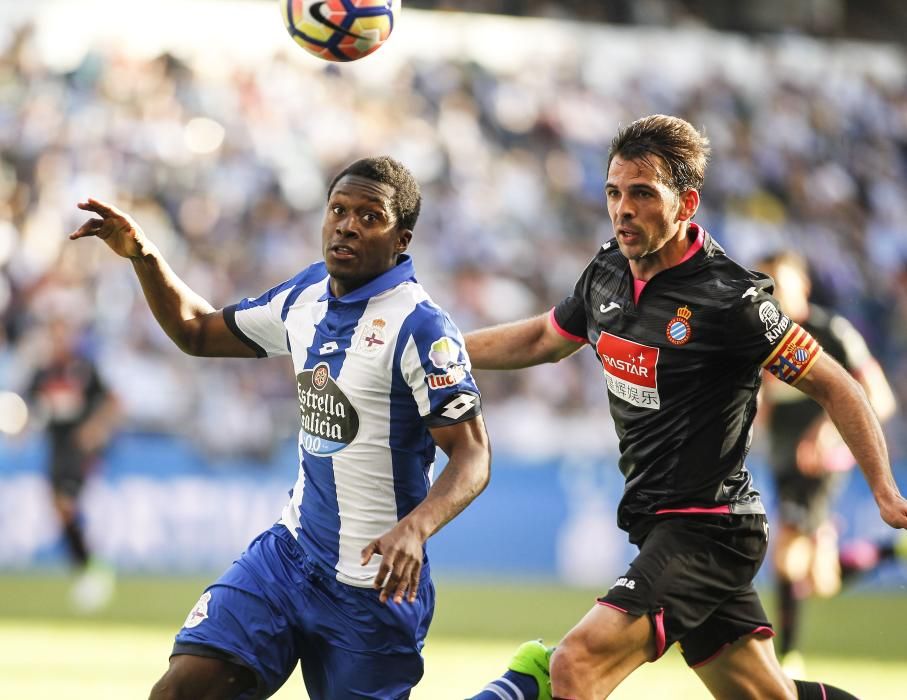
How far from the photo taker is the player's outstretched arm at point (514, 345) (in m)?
5.57

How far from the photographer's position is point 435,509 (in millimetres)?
4273

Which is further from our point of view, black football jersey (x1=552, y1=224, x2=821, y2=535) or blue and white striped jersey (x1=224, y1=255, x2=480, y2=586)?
black football jersey (x1=552, y1=224, x2=821, y2=535)

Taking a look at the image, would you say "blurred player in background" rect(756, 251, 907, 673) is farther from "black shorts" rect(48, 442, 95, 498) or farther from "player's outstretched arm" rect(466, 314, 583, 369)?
"black shorts" rect(48, 442, 95, 498)

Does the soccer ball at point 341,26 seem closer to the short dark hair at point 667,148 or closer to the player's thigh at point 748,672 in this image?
the short dark hair at point 667,148

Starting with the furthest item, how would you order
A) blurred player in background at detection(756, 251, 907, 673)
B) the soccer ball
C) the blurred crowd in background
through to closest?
the blurred crowd in background, blurred player in background at detection(756, 251, 907, 673), the soccer ball

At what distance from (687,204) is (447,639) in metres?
5.97

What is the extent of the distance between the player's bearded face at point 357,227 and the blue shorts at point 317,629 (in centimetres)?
104

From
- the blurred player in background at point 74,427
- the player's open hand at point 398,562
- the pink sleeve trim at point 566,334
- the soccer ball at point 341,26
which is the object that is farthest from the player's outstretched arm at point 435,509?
the blurred player in background at point 74,427

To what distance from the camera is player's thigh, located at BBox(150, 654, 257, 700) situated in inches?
173

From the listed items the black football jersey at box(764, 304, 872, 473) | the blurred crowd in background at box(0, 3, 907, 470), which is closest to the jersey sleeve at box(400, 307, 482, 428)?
the black football jersey at box(764, 304, 872, 473)

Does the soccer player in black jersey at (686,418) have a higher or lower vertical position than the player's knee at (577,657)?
higher

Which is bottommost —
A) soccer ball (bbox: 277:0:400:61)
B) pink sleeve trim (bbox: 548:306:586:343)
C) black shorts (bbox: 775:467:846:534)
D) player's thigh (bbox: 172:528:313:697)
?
player's thigh (bbox: 172:528:313:697)

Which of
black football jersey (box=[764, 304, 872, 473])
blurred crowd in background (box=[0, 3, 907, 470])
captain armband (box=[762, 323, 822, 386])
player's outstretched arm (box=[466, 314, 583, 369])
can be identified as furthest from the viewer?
blurred crowd in background (box=[0, 3, 907, 470])

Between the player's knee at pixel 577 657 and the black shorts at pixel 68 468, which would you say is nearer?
the player's knee at pixel 577 657
